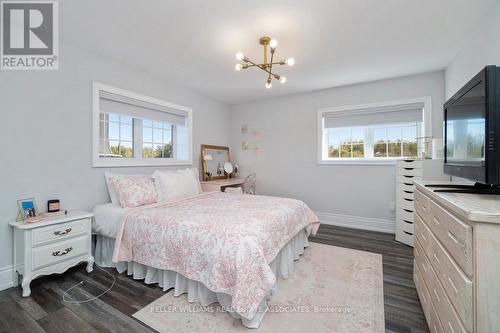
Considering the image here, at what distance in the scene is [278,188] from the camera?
4.55m

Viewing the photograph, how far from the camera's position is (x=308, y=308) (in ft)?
5.73

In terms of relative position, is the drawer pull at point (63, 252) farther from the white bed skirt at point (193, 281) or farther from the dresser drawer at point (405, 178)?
the dresser drawer at point (405, 178)

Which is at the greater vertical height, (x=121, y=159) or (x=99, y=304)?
(x=121, y=159)

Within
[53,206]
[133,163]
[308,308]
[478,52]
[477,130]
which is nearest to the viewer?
[477,130]

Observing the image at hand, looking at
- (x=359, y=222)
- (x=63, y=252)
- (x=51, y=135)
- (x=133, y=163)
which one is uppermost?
(x=51, y=135)

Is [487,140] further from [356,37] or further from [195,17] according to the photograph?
[195,17]

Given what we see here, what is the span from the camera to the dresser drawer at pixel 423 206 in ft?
4.91

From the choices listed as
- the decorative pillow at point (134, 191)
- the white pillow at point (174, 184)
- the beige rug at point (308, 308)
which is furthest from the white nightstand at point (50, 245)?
the beige rug at point (308, 308)

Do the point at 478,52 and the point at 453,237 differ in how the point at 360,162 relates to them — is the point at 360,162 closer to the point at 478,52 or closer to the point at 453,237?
the point at 478,52

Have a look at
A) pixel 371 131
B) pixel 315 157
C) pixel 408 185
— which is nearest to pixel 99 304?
pixel 315 157

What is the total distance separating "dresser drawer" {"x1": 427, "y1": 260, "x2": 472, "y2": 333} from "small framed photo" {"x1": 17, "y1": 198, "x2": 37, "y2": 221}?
3144 mm

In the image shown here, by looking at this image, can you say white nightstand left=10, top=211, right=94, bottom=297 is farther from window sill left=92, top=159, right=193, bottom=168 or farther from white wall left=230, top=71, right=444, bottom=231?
white wall left=230, top=71, right=444, bottom=231

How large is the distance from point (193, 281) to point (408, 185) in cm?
299

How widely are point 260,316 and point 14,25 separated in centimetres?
338
